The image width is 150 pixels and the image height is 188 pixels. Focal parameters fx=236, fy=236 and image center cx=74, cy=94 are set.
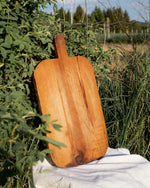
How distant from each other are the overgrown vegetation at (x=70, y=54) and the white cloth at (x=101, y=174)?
0.15m

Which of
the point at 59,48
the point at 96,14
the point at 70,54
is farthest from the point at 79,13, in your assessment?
the point at 59,48

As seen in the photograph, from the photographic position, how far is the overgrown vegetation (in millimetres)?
1509

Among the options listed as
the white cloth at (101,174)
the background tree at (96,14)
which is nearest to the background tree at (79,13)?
the background tree at (96,14)

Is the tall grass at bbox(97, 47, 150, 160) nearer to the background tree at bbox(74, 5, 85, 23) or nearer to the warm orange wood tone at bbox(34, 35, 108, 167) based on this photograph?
the warm orange wood tone at bbox(34, 35, 108, 167)

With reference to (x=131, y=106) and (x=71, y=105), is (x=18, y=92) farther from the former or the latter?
(x=131, y=106)

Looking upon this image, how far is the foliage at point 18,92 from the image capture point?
48.3 inches

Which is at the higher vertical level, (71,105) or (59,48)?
(59,48)

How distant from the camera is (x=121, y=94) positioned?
2.13 metres

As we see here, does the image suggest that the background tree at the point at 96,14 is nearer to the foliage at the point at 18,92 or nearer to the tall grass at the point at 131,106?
the tall grass at the point at 131,106

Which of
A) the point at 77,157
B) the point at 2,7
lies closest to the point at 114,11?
the point at 2,7

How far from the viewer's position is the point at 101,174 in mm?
1435

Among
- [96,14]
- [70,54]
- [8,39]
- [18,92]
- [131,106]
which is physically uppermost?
[96,14]

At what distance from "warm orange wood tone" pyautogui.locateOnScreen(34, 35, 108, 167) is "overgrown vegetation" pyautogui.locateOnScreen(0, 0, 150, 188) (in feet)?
0.34

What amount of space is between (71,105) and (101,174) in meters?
0.50
